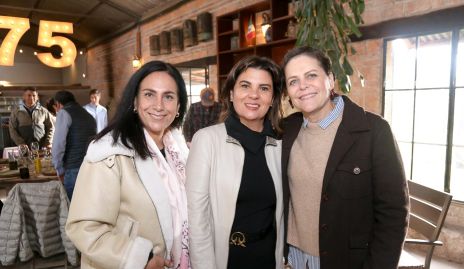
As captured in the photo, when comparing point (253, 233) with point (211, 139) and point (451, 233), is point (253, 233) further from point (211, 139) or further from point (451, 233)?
point (451, 233)

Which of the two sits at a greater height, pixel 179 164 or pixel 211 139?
pixel 211 139

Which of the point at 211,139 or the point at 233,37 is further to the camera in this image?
the point at 233,37

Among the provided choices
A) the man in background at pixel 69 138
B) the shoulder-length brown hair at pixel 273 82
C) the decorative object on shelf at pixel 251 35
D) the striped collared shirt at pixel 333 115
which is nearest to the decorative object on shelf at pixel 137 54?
the decorative object on shelf at pixel 251 35

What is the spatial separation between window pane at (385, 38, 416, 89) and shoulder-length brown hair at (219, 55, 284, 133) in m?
2.39

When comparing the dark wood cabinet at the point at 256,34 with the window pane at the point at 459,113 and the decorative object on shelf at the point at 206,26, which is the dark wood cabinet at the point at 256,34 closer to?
the decorative object on shelf at the point at 206,26

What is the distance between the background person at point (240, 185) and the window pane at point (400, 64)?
2473mm

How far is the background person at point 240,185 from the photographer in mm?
1497

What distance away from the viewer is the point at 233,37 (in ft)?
18.7

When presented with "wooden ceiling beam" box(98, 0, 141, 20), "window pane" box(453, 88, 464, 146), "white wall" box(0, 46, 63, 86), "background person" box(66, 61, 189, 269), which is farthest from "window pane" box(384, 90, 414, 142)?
"white wall" box(0, 46, 63, 86)

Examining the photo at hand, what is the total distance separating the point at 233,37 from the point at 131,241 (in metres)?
4.85

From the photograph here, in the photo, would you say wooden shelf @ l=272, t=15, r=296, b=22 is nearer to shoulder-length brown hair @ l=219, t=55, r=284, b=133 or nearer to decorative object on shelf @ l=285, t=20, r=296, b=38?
decorative object on shelf @ l=285, t=20, r=296, b=38

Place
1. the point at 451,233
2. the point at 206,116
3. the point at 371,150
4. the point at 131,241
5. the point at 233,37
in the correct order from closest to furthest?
the point at 131,241 < the point at 371,150 < the point at 451,233 < the point at 206,116 < the point at 233,37

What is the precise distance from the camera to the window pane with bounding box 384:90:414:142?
144 inches

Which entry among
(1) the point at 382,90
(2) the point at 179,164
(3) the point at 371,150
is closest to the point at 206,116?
(1) the point at 382,90
